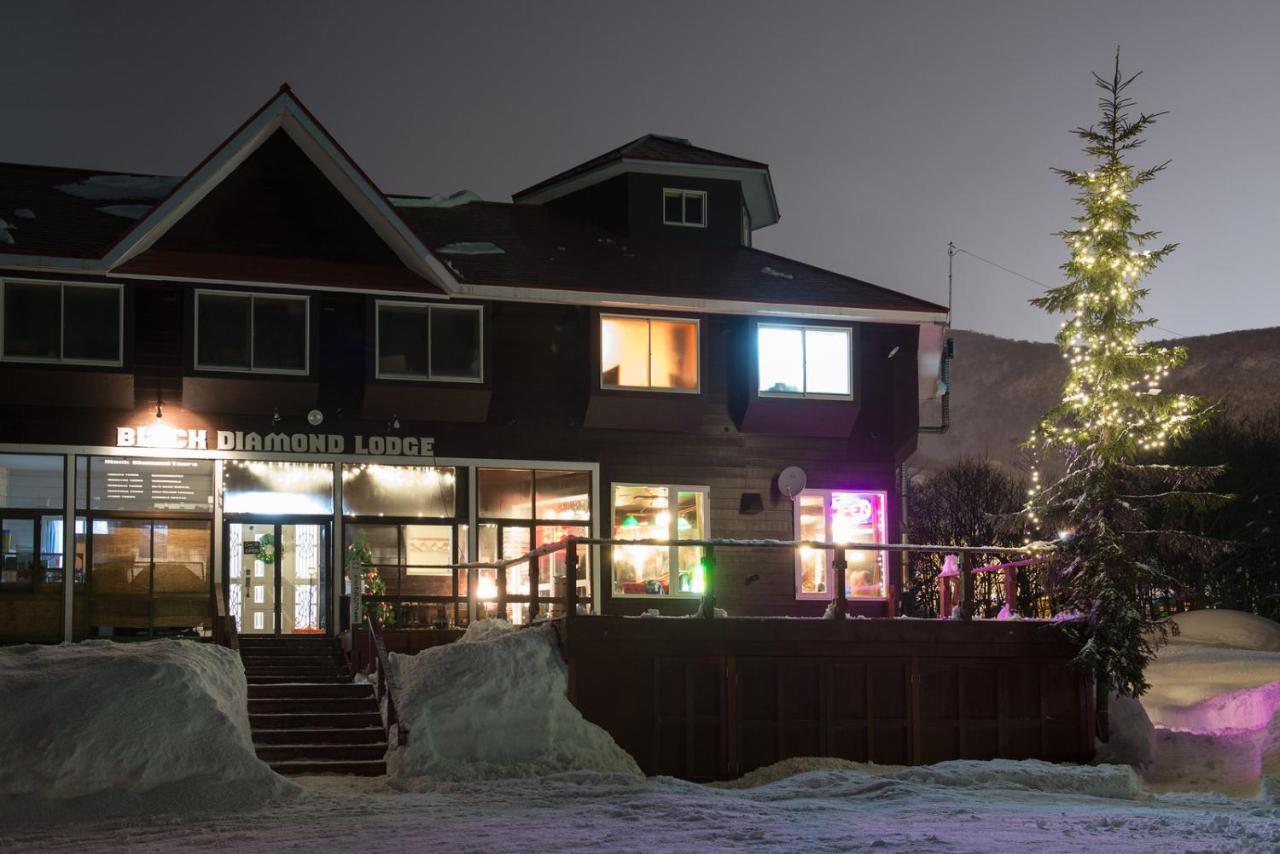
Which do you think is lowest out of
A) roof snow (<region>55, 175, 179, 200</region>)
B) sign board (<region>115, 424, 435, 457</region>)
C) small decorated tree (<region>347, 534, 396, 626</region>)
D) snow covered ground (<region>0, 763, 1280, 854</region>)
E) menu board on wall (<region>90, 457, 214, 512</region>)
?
snow covered ground (<region>0, 763, 1280, 854</region>)

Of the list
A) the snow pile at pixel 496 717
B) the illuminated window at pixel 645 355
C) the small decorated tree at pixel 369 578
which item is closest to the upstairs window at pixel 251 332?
the small decorated tree at pixel 369 578

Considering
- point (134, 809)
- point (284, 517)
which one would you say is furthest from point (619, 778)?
point (284, 517)

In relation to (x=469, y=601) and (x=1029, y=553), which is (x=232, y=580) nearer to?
(x=469, y=601)

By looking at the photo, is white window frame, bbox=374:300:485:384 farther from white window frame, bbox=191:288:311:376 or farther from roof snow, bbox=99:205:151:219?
roof snow, bbox=99:205:151:219

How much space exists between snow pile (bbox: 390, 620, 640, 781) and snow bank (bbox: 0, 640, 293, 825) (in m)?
2.14

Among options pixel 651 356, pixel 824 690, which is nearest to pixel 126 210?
pixel 651 356

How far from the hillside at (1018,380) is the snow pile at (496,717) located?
12917 centimetres

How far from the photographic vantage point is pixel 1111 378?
954 inches

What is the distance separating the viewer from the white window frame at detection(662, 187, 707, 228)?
32031 mm

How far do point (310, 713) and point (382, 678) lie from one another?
1040 mm

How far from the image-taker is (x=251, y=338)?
85.2 feet

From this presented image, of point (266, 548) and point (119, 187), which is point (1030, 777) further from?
point (119, 187)

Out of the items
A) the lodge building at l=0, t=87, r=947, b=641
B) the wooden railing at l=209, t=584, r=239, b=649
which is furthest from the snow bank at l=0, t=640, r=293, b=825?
the lodge building at l=0, t=87, r=947, b=641

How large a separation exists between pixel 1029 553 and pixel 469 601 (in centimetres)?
922
